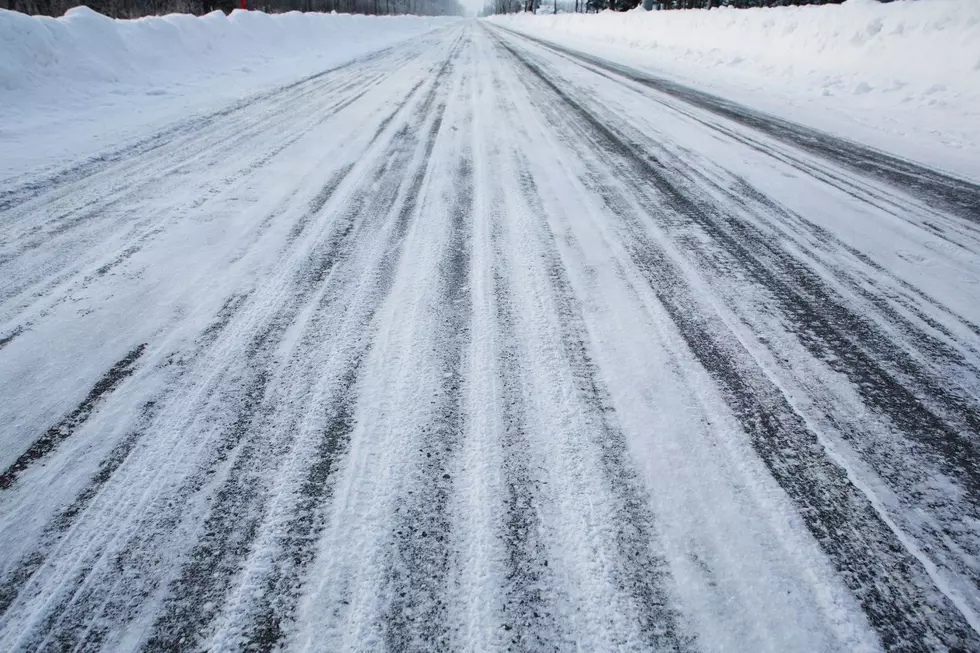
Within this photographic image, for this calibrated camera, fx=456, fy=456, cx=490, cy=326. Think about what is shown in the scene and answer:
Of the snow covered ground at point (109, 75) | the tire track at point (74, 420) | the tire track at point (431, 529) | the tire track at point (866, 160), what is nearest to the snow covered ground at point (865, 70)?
the tire track at point (866, 160)

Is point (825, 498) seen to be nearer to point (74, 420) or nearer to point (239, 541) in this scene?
point (239, 541)

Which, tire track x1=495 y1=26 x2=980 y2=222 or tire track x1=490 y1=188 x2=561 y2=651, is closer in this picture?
tire track x1=490 y1=188 x2=561 y2=651

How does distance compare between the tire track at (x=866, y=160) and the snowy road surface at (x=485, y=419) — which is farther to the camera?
the tire track at (x=866, y=160)

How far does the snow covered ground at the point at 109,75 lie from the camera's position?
5.00 meters

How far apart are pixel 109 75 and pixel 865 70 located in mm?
13467

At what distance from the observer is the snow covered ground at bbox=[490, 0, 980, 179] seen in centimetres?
583

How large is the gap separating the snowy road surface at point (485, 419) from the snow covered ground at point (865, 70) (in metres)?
3.11

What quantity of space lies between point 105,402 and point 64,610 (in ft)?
2.74

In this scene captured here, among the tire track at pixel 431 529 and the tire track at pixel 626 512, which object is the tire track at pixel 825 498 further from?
the tire track at pixel 431 529

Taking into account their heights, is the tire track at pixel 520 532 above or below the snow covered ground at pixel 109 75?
below

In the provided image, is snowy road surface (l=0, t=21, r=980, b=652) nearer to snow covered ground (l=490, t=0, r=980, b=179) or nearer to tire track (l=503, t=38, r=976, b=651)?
tire track (l=503, t=38, r=976, b=651)

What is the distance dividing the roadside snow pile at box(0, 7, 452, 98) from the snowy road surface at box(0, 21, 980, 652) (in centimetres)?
523

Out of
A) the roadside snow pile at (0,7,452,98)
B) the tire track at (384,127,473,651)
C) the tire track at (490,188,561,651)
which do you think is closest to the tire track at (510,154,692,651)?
the tire track at (490,188,561,651)

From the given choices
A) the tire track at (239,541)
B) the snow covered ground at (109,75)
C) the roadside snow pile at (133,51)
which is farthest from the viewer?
the roadside snow pile at (133,51)
